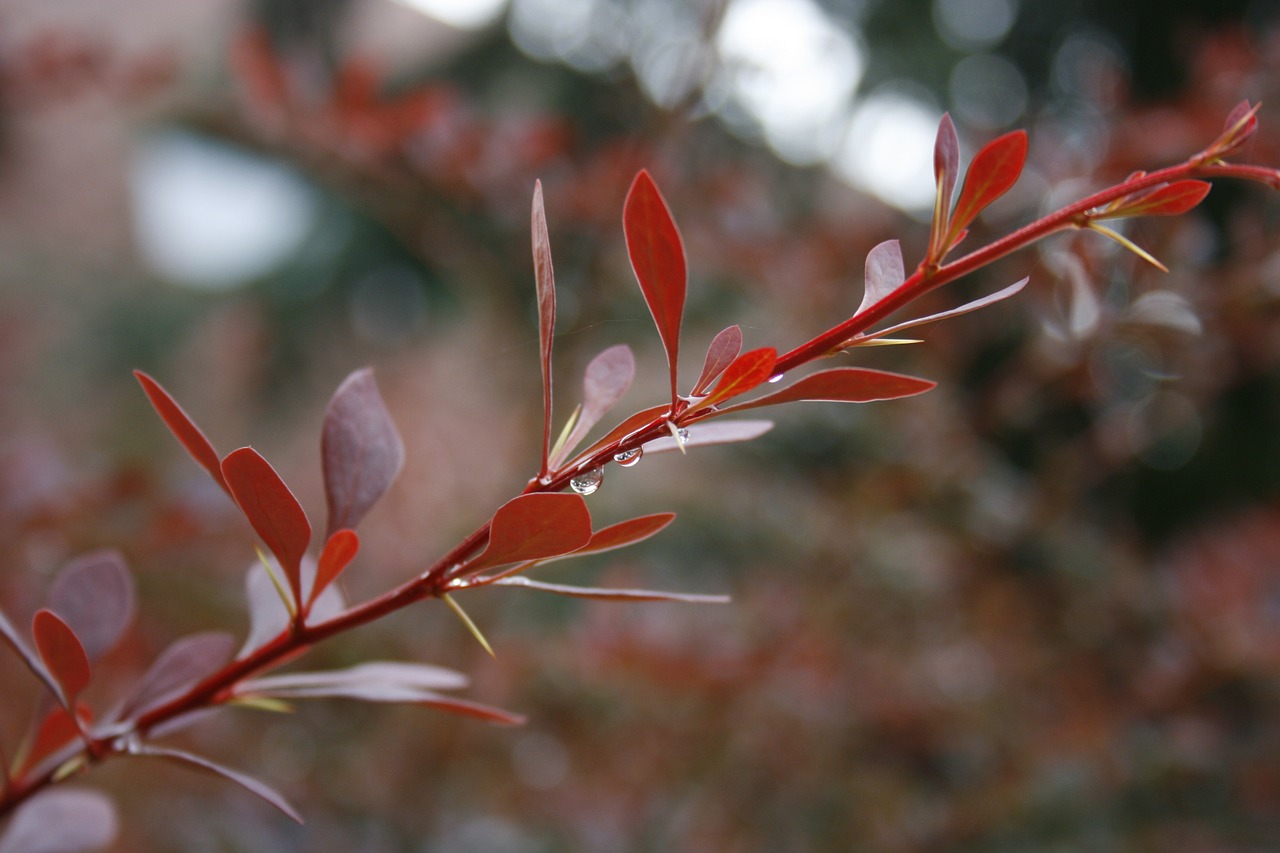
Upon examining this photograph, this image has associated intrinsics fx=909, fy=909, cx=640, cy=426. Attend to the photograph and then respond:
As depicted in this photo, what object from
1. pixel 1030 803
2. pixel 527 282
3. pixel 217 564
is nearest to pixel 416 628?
pixel 217 564

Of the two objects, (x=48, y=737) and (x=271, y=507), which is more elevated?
(x=271, y=507)

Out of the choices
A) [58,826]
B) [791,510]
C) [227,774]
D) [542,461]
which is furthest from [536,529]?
[791,510]

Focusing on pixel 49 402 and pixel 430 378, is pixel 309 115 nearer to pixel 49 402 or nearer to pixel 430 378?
pixel 430 378

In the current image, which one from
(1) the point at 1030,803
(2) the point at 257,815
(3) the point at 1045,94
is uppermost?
(3) the point at 1045,94

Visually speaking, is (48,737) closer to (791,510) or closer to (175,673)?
(175,673)

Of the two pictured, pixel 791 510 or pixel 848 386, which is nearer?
pixel 848 386

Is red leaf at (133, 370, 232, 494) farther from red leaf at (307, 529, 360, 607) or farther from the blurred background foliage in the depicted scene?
the blurred background foliage

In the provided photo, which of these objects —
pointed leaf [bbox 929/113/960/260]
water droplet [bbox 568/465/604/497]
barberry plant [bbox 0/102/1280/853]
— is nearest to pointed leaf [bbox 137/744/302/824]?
barberry plant [bbox 0/102/1280/853]
